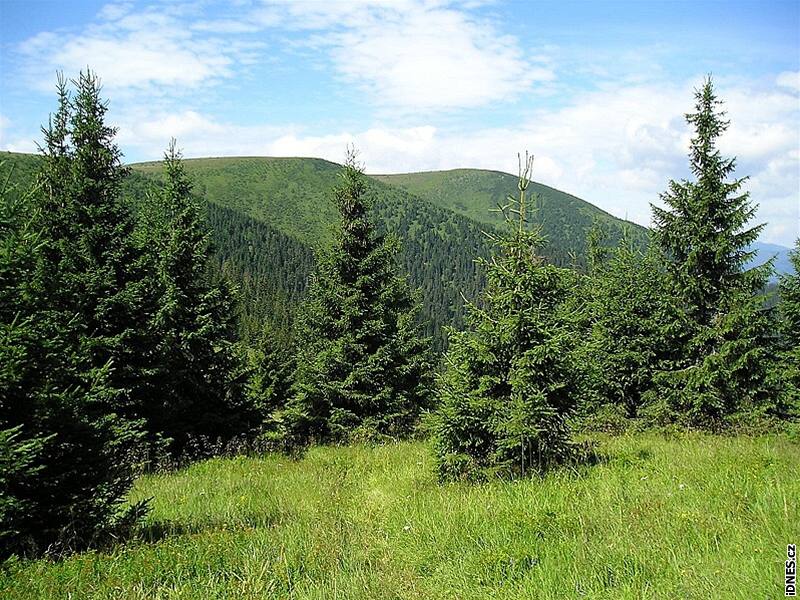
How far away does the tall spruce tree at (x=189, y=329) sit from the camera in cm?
1495

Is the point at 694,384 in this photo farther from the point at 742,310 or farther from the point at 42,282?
the point at 42,282

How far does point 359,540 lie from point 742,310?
1314 centimetres

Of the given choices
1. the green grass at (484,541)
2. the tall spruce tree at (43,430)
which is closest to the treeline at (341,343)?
the tall spruce tree at (43,430)

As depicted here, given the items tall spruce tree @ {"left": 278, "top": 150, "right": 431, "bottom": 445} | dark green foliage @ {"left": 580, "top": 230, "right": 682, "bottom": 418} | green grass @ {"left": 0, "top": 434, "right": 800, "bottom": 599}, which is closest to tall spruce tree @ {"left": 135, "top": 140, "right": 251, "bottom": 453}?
tall spruce tree @ {"left": 278, "top": 150, "right": 431, "bottom": 445}

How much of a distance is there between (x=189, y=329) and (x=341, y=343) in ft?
14.9

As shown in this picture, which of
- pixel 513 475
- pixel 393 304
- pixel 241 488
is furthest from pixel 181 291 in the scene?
pixel 513 475

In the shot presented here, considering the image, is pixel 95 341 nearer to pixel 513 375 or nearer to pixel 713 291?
pixel 513 375

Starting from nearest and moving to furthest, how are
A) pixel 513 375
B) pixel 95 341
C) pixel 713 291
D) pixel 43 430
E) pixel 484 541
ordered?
pixel 484 541 → pixel 43 430 → pixel 513 375 → pixel 95 341 → pixel 713 291

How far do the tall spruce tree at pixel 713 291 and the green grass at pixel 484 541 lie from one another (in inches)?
271

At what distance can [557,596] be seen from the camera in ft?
14.0

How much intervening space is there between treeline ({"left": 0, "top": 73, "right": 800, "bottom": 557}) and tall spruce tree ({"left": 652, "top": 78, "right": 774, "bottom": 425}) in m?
0.06

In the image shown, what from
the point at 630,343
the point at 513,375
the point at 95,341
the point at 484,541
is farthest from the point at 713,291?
the point at 95,341

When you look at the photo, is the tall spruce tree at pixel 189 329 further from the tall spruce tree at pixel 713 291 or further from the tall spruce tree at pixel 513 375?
the tall spruce tree at pixel 713 291

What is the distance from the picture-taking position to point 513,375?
351 inches
